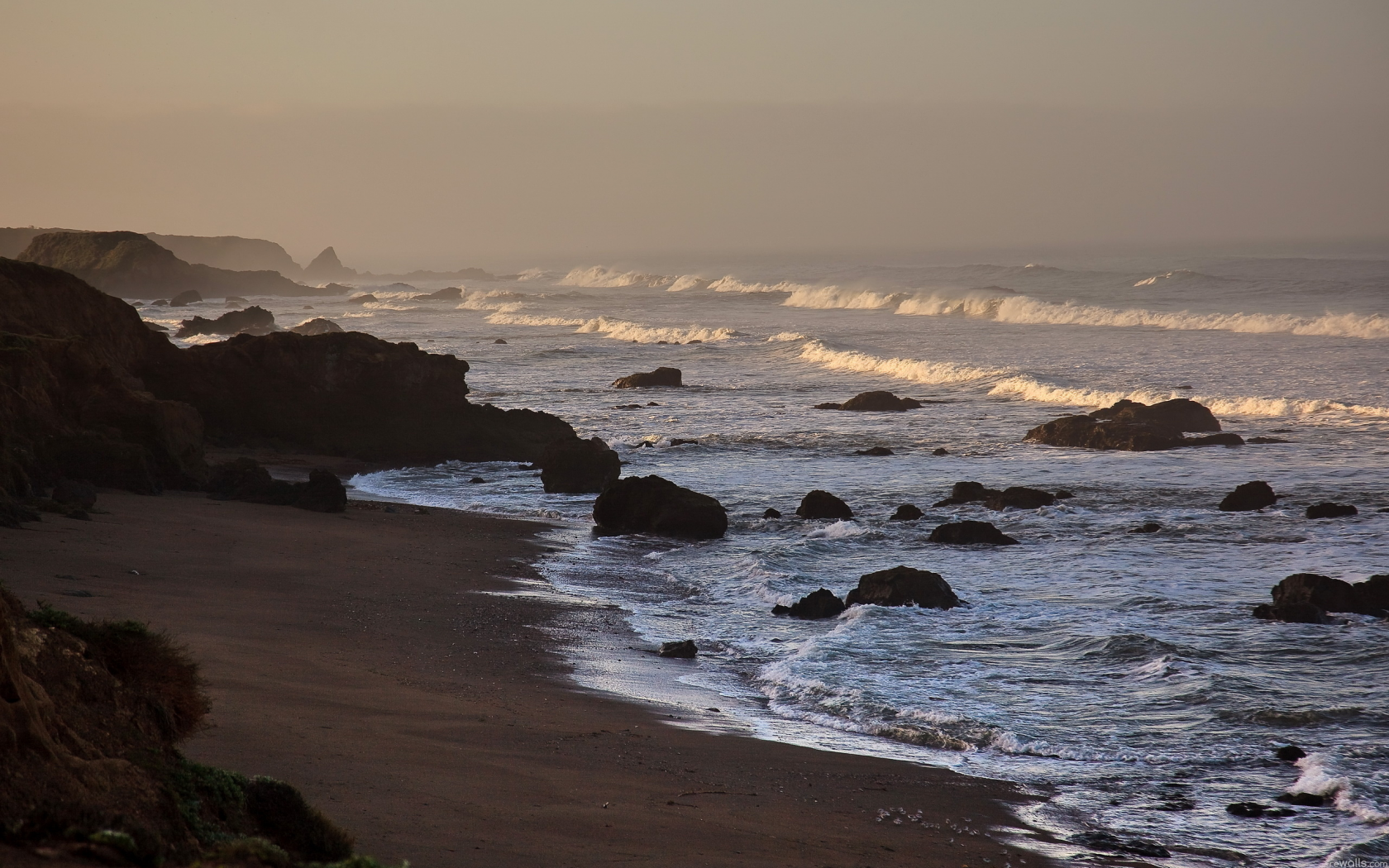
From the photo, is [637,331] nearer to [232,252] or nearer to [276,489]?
[276,489]

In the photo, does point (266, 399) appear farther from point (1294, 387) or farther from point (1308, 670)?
point (1294, 387)

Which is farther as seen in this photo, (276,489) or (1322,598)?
(276,489)

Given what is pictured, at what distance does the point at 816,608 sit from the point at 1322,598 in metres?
4.80

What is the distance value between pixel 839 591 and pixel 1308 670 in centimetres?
467

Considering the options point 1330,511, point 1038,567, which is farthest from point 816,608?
point 1330,511

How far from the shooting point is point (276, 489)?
16.3m

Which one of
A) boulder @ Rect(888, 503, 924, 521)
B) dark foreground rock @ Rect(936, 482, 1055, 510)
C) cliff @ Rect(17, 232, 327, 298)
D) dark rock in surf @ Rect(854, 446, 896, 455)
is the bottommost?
boulder @ Rect(888, 503, 924, 521)

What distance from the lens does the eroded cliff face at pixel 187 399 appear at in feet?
50.1

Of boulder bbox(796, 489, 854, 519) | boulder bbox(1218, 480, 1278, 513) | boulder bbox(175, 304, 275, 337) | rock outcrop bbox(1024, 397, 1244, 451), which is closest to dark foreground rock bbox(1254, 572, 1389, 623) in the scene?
boulder bbox(1218, 480, 1278, 513)

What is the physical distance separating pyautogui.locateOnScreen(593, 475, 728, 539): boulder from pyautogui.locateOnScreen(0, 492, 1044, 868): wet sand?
11.9 feet

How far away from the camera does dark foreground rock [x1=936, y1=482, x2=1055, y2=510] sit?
1689 cm

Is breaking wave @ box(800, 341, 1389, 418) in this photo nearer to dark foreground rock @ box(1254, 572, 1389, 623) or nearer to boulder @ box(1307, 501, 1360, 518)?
boulder @ box(1307, 501, 1360, 518)

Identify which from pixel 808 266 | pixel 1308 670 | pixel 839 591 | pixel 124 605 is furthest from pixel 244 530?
pixel 808 266

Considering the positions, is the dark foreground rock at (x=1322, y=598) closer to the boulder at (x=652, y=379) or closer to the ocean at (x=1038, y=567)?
the ocean at (x=1038, y=567)
